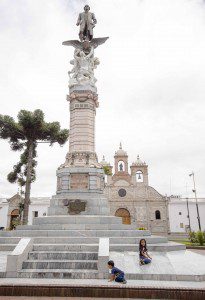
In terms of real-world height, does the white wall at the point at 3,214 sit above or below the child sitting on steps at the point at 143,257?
above

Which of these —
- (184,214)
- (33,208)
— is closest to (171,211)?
(184,214)

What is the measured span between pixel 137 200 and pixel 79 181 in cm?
3551

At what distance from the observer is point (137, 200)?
4925 centimetres

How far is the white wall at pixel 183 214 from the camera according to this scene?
153 feet

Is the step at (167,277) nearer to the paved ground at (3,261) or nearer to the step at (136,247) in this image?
the step at (136,247)

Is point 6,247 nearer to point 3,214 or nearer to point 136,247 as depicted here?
point 136,247

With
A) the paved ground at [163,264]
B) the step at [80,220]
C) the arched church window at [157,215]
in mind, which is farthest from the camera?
the arched church window at [157,215]

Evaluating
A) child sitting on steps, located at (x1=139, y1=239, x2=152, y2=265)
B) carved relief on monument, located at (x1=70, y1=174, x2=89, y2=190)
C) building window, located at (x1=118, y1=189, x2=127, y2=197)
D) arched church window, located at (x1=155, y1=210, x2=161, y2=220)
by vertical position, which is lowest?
child sitting on steps, located at (x1=139, y1=239, x2=152, y2=265)

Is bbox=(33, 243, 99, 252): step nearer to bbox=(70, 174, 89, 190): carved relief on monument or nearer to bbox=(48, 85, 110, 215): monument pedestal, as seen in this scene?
bbox=(48, 85, 110, 215): monument pedestal

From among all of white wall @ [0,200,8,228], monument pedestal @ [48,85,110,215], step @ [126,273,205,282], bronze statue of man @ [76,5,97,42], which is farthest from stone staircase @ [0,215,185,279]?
white wall @ [0,200,8,228]

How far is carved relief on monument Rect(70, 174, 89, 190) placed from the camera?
15.5 metres

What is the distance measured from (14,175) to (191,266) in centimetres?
2144

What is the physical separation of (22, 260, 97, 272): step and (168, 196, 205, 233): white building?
40280 mm

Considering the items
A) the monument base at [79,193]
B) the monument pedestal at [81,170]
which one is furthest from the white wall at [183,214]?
the monument base at [79,193]
